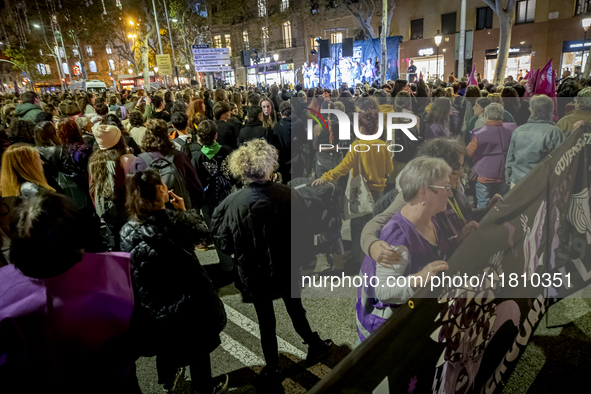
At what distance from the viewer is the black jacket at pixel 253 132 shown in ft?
19.5

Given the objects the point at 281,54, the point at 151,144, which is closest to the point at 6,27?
the point at 281,54

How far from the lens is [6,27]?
2405 inches

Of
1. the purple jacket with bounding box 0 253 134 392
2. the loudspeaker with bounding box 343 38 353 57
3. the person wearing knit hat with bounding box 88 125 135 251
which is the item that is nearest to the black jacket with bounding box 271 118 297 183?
the person wearing knit hat with bounding box 88 125 135 251

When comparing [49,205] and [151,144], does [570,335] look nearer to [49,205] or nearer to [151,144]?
[49,205]

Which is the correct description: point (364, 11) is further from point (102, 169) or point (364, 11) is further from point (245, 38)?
point (102, 169)

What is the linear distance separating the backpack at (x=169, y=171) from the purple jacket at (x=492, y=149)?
4.01 meters

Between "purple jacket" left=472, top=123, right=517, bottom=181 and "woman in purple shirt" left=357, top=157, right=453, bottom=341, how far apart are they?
314 cm

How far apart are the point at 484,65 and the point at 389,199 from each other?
36.3 metres

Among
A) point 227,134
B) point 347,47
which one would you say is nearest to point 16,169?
point 227,134

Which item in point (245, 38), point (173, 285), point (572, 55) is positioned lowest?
point (173, 285)

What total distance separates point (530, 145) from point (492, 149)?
1.91 feet

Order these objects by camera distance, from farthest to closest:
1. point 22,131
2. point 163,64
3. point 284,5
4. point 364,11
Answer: point 284,5 → point 364,11 → point 163,64 → point 22,131

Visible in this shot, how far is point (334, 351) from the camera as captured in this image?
3.33 meters

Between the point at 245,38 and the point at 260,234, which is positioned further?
the point at 245,38
